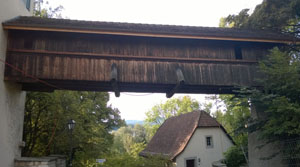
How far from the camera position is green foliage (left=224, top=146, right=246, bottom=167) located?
19219 mm

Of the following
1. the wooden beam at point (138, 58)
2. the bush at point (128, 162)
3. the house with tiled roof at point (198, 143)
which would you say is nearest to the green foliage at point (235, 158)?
the house with tiled roof at point (198, 143)

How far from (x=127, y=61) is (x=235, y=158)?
1259 cm

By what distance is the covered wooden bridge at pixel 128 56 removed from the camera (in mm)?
10664

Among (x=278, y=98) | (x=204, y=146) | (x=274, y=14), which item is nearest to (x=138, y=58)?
(x=278, y=98)

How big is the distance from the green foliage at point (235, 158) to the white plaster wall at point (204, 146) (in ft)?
15.2

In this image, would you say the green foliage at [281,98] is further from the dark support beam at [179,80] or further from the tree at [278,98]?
the dark support beam at [179,80]

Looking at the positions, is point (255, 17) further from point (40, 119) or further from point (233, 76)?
point (40, 119)

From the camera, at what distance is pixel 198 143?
24891mm

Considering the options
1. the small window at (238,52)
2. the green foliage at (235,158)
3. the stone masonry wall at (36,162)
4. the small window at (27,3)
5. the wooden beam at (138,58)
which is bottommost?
the green foliage at (235,158)

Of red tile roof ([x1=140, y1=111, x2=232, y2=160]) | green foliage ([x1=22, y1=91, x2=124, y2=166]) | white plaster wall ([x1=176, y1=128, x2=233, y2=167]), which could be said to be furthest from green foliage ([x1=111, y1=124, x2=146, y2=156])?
white plaster wall ([x1=176, y1=128, x2=233, y2=167])

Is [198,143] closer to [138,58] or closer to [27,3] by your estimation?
[138,58]

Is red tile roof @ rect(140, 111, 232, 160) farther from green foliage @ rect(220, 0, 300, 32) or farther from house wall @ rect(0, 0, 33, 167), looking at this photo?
house wall @ rect(0, 0, 33, 167)

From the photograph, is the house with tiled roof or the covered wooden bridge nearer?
the covered wooden bridge

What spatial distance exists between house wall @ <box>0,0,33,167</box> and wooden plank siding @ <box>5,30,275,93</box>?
446mm
